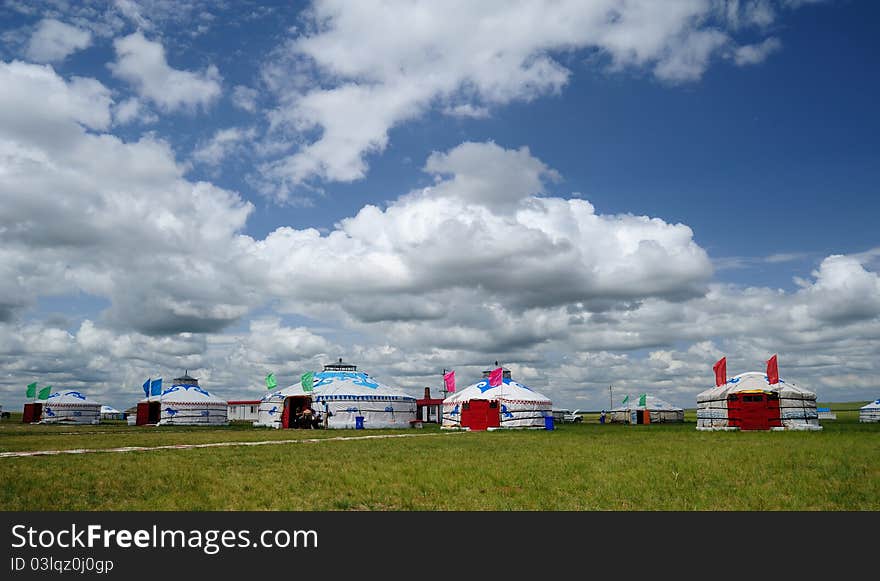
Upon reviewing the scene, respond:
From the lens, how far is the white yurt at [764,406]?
37.2 m

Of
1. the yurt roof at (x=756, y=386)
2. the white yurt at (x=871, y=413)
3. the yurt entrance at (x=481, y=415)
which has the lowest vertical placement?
the white yurt at (x=871, y=413)

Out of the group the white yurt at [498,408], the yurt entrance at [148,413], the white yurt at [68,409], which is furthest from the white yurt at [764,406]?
the white yurt at [68,409]

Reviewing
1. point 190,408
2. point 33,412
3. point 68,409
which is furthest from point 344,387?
point 33,412

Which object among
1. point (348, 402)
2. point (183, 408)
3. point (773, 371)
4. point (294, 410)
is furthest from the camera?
point (183, 408)

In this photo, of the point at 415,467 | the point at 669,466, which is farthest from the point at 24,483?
the point at 669,466

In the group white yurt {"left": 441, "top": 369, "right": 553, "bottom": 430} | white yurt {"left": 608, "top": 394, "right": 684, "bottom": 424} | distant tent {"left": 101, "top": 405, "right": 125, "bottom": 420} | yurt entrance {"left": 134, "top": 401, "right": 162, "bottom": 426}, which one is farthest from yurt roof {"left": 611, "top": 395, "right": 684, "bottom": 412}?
distant tent {"left": 101, "top": 405, "right": 125, "bottom": 420}

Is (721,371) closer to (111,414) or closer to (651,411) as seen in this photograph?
(651,411)

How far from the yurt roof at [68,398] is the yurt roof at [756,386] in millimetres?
58617

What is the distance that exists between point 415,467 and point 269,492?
475 cm

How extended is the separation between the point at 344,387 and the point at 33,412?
140 feet

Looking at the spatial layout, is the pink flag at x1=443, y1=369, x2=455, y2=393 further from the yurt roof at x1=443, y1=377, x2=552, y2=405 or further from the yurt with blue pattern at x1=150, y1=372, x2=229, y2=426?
the yurt with blue pattern at x1=150, y1=372, x2=229, y2=426

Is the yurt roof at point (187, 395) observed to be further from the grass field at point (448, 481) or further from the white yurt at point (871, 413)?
the white yurt at point (871, 413)

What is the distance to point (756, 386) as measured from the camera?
3812 centimetres

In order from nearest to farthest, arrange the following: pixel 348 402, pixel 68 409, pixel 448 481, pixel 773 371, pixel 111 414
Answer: pixel 448 481 → pixel 773 371 → pixel 348 402 → pixel 68 409 → pixel 111 414
